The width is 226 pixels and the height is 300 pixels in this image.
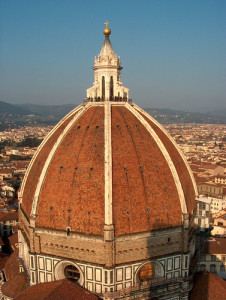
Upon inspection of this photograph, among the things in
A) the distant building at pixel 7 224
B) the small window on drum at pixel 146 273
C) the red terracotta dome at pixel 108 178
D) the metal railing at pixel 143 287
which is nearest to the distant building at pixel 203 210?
the red terracotta dome at pixel 108 178

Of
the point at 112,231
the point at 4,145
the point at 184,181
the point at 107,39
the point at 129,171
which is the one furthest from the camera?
the point at 4,145

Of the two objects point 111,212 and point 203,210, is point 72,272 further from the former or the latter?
point 203,210

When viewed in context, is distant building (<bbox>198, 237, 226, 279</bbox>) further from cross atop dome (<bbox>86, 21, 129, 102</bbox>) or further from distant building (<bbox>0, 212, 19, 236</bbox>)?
distant building (<bbox>0, 212, 19, 236</bbox>)

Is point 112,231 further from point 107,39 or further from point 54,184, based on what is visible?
point 107,39

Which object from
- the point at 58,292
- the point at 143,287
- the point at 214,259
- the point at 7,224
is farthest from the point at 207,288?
the point at 7,224

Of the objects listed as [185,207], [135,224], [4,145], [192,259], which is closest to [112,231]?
[135,224]

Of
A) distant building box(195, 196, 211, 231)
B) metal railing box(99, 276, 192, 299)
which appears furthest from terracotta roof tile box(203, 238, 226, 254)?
metal railing box(99, 276, 192, 299)

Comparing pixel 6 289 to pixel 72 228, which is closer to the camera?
pixel 72 228

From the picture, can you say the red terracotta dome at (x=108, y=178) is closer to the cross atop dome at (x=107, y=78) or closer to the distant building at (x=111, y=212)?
the distant building at (x=111, y=212)
